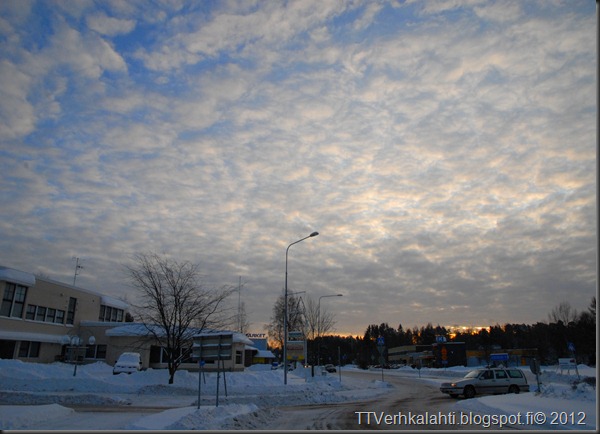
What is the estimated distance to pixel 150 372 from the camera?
1278 inches

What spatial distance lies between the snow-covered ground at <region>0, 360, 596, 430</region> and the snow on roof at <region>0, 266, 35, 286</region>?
9410 millimetres

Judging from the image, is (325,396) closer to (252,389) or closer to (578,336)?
(252,389)

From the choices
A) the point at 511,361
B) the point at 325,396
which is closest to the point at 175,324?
the point at 325,396

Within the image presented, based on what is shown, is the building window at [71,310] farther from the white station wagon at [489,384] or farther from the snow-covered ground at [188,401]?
the white station wagon at [489,384]

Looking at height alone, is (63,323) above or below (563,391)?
above

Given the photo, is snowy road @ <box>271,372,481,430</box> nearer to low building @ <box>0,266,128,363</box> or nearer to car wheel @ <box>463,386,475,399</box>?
car wheel @ <box>463,386,475,399</box>

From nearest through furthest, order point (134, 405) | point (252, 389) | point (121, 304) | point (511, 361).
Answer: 1. point (134, 405)
2. point (252, 389)
3. point (121, 304)
4. point (511, 361)

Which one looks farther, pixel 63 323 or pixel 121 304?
pixel 121 304

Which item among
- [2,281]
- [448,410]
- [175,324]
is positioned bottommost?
[448,410]

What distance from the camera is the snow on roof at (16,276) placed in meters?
37.8

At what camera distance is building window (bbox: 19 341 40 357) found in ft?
132

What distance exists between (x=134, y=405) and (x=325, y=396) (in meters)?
10.0

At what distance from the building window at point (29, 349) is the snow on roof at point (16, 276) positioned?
17.9 ft

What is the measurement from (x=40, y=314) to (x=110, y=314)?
15290 millimetres
